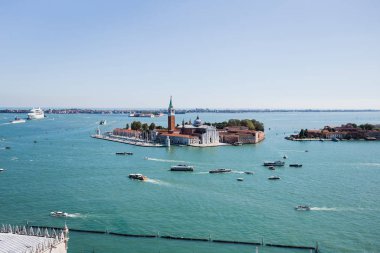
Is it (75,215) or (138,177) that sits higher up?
(138,177)

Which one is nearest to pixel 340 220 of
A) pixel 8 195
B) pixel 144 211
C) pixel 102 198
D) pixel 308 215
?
pixel 308 215

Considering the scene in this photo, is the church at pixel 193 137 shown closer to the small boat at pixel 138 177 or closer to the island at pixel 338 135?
the island at pixel 338 135


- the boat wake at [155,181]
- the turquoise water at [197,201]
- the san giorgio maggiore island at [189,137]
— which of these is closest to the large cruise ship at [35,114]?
the san giorgio maggiore island at [189,137]

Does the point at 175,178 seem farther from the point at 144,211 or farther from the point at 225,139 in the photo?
the point at 225,139

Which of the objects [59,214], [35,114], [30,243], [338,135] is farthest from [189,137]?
[35,114]

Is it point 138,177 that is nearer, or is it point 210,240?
point 210,240

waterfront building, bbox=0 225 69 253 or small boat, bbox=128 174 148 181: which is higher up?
waterfront building, bbox=0 225 69 253

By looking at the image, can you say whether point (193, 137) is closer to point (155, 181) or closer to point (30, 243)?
point (155, 181)

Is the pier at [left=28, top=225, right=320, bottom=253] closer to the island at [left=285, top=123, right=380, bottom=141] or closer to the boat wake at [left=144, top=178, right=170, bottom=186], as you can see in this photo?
the boat wake at [left=144, top=178, right=170, bottom=186]

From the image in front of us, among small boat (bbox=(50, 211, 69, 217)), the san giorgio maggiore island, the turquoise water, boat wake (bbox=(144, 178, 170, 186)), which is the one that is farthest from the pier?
the san giorgio maggiore island
